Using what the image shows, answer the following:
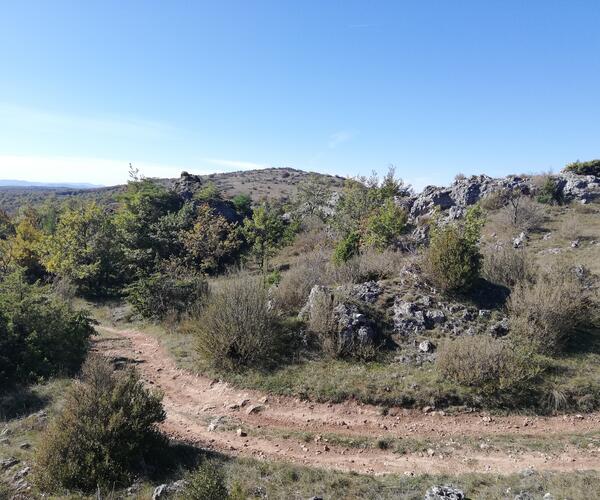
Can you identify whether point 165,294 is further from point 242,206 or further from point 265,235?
point 242,206

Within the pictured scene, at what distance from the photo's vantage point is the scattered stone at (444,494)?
582 centimetres

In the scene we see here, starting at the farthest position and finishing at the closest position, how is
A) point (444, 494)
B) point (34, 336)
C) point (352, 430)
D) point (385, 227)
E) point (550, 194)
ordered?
point (550, 194), point (385, 227), point (34, 336), point (352, 430), point (444, 494)

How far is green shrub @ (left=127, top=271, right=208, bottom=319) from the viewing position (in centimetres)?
1819

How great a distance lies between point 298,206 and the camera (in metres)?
44.8

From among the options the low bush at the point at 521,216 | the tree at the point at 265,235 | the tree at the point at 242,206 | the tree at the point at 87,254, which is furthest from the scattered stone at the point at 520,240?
the tree at the point at 87,254

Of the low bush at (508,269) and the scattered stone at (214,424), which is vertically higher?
the low bush at (508,269)

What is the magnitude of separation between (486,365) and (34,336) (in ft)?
42.2

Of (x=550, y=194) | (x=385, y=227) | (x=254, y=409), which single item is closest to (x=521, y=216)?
(x=550, y=194)

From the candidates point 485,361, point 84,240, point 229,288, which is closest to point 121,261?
point 84,240

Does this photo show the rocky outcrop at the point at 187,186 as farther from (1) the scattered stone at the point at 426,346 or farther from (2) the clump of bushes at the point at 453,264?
(1) the scattered stone at the point at 426,346

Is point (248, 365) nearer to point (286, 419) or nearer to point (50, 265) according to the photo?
point (286, 419)

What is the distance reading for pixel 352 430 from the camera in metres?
8.97

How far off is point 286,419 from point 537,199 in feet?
101

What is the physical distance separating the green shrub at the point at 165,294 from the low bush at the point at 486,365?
36.8ft
